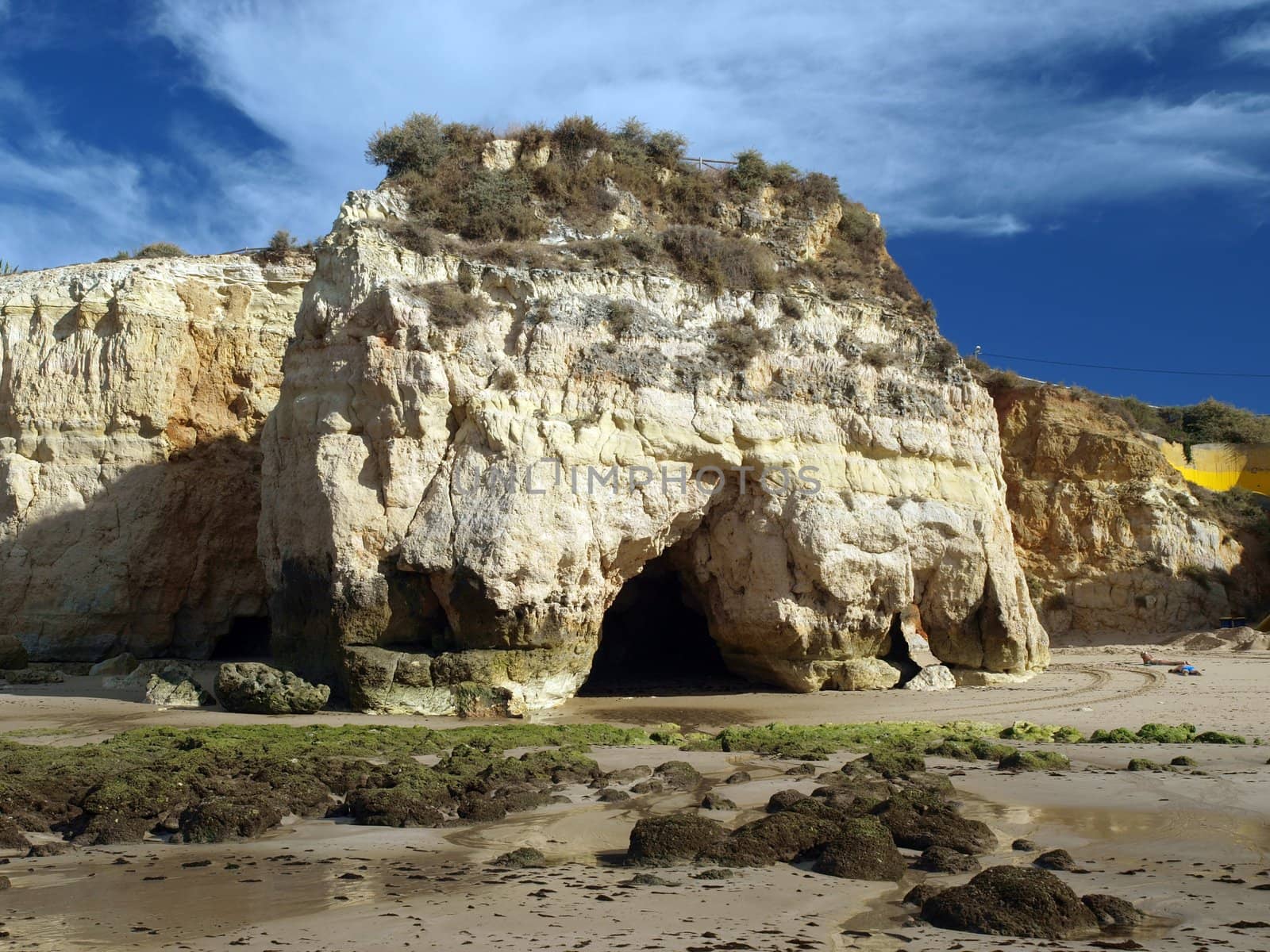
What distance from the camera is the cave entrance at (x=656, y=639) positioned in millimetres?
18203

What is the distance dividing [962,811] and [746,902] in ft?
8.73

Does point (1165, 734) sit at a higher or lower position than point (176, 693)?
lower

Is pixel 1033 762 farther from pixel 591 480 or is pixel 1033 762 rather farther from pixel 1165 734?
pixel 591 480

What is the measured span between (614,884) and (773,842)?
3.40 ft

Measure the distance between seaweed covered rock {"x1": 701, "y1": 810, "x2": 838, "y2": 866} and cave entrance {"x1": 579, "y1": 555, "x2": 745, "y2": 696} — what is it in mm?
11359

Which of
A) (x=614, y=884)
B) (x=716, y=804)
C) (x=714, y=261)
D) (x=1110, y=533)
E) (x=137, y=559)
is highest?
(x=714, y=261)

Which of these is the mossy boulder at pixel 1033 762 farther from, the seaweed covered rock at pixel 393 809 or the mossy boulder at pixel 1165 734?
the seaweed covered rock at pixel 393 809

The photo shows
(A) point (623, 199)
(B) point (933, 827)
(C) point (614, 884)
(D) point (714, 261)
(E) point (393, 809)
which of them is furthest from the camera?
(A) point (623, 199)

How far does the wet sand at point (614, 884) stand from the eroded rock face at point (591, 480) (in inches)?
199

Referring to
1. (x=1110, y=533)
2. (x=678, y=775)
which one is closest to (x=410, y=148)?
(x=678, y=775)

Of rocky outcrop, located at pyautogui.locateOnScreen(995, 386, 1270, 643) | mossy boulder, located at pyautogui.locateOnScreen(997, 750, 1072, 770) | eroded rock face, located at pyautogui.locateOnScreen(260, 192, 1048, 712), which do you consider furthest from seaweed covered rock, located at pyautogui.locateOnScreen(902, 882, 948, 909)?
rocky outcrop, located at pyautogui.locateOnScreen(995, 386, 1270, 643)

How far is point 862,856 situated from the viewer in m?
5.73

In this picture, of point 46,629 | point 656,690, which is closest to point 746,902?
point 656,690

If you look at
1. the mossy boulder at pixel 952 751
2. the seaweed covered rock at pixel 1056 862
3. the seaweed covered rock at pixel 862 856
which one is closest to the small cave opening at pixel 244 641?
the mossy boulder at pixel 952 751
